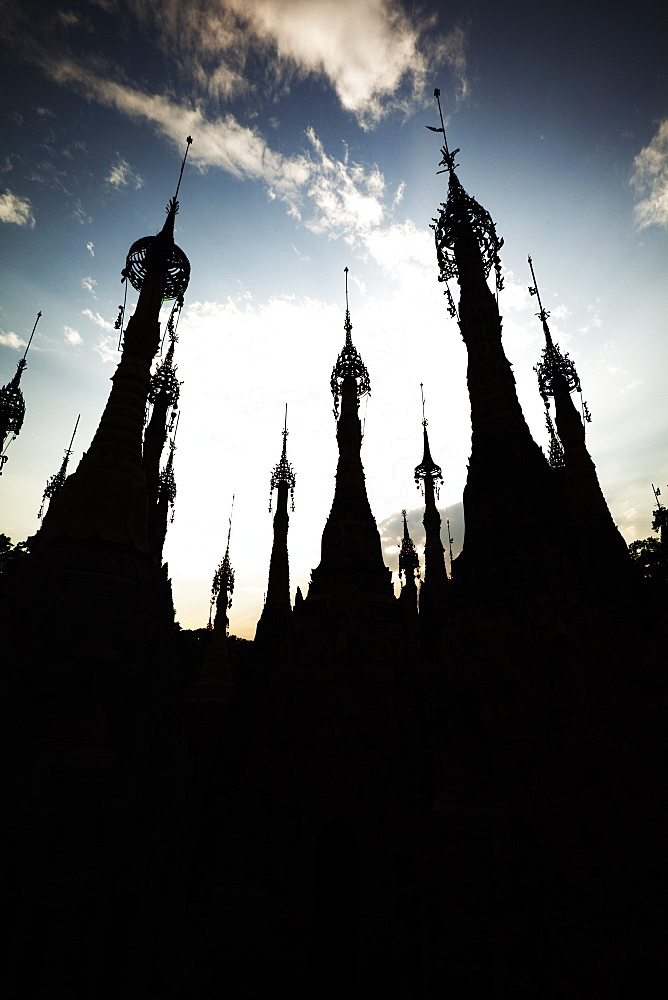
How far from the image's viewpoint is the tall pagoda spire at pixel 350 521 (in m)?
17.2

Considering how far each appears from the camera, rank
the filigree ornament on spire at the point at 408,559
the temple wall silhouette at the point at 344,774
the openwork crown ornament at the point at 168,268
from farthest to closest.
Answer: the filigree ornament on spire at the point at 408,559
the openwork crown ornament at the point at 168,268
the temple wall silhouette at the point at 344,774

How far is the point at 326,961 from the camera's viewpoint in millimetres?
9391

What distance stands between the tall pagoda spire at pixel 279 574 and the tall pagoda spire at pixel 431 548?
7802 millimetres

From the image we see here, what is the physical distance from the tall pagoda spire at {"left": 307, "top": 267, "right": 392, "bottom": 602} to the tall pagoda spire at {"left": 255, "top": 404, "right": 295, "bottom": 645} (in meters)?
6.61

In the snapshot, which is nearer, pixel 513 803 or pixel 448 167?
pixel 513 803

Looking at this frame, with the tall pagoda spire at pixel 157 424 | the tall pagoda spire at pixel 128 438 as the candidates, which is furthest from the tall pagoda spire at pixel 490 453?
the tall pagoda spire at pixel 157 424

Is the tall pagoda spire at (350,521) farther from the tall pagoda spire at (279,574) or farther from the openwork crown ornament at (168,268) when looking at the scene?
the openwork crown ornament at (168,268)

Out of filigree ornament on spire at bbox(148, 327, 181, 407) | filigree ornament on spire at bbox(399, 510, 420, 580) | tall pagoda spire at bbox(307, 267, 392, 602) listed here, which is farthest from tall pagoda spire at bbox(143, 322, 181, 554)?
filigree ornament on spire at bbox(399, 510, 420, 580)

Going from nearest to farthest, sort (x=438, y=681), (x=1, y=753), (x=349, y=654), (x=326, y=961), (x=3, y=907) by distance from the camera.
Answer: (x=3, y=907)
(x=1, y=753)
(x=438, y=681)
(x=326, y=961)
(x=349, y=654)

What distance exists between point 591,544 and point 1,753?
15.1 meters

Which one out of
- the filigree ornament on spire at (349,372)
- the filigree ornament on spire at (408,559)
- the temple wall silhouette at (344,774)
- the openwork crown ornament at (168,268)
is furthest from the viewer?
the filigree ornament on spire at (408,559)

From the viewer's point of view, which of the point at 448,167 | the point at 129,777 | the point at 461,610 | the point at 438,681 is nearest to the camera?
the point at 129,777

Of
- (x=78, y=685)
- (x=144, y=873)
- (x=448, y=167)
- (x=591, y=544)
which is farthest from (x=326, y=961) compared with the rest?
(x=448, y=167)

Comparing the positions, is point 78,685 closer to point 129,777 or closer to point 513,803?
point 129,777
